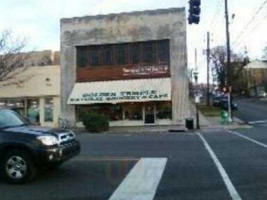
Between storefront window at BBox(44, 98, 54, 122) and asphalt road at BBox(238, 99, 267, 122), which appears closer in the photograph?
storefront window at BBox(44, 98, 54, 122)

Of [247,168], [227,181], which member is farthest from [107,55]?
[227,181]

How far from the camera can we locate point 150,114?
1786 inches

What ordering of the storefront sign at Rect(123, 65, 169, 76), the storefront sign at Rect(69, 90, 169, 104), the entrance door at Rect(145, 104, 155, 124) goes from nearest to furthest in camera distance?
the storefront sign at Rect(69, 90, 169, 104) < the storefront sign at Rect(123, 65, 169, 76) < the entrance door at Rect(145, 104, 155, 124)

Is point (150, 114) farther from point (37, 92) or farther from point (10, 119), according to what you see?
point (10, 119)

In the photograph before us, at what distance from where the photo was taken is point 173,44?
44.9m

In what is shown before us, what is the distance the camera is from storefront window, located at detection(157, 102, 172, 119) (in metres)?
44.7

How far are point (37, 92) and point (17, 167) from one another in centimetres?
3505

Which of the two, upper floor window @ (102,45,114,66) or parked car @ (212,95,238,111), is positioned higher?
upper floor window @ (102,45,114,66)

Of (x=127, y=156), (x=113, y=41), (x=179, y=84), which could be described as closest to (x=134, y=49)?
(x=113, y=41)

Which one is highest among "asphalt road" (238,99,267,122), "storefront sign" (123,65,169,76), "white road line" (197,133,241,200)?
"storefront sign" (123,65,169,76)

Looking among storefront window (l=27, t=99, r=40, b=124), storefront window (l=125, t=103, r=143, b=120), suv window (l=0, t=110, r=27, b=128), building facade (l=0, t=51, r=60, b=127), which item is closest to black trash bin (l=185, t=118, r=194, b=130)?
storefront window (l=125, t=103, r=143, b=120)

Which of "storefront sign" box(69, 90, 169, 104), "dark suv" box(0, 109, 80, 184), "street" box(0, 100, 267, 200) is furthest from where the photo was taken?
"storefront sign" box(69, 90, 169, 104)

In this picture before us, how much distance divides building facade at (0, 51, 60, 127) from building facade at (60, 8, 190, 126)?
1056mm

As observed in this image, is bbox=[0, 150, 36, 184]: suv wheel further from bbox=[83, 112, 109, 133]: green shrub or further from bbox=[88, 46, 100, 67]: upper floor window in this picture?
bbox=[88, 46, 100, 67]: upper floor window
